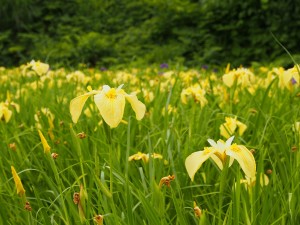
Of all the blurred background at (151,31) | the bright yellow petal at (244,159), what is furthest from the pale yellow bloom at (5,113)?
the blurred background at (151,31)

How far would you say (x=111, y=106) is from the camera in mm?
1021

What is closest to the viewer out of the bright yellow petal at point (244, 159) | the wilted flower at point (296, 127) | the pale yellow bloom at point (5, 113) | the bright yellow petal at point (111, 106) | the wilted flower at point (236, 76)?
the bright yellow petal at point (244, 159)

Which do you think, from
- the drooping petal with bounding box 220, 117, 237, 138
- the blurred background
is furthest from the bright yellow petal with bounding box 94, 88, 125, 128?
the blurred background

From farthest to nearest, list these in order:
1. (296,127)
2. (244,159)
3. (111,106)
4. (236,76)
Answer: (236,76)
(296,127)
(111,106)
(244,159)

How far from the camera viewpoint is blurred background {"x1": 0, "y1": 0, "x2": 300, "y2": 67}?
6.94 metres

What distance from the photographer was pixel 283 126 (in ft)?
5.49

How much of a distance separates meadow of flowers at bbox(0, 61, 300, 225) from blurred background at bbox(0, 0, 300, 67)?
14.3 ft

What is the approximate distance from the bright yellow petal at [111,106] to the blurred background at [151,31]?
16.6 ft

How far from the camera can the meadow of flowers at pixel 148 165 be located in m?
1.01

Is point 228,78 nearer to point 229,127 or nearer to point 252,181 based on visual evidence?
point 229,127

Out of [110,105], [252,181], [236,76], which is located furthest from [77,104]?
[236,76]

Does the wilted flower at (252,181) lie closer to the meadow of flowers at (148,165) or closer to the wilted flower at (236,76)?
the meadow of flowers at (148,165)

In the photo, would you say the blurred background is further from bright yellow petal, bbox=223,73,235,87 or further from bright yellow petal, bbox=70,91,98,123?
bright yellow petal, bbox=70,91,98,123

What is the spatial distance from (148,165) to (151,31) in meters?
7.07
